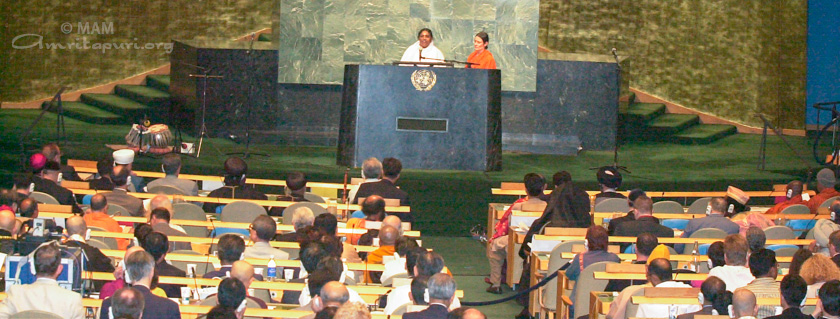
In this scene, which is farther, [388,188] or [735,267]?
[388,188]

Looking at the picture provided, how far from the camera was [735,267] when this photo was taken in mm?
7418

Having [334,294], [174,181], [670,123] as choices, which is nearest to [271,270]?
[334,294]

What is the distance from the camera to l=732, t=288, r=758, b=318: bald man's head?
6.05m

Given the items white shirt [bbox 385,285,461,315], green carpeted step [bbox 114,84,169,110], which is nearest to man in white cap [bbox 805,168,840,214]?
white shirt [bbox 385,285,461,315]

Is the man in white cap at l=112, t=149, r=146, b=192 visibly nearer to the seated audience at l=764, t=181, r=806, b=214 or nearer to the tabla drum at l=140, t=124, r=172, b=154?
the tabla drum at l=140, t=124, r=172, b=154

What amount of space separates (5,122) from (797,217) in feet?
36.4

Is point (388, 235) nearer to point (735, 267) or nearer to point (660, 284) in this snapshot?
point (660, 284)

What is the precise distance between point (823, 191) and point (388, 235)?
532cm

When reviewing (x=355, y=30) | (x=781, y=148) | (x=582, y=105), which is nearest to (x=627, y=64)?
→ (x=582, y=105)

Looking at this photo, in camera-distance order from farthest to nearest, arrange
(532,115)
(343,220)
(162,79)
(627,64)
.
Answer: (162,79) → (627,64) → (532,115) → (343,220)

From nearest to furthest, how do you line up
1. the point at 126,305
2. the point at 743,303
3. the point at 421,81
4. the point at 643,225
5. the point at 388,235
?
the point at 126,305 → the point at 743,303 → the point at 388,235 → the point at 643,225 → the point at 421,81

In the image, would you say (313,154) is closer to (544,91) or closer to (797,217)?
(544,91)

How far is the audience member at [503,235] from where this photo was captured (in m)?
9.89

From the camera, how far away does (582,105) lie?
1574 centimetres
